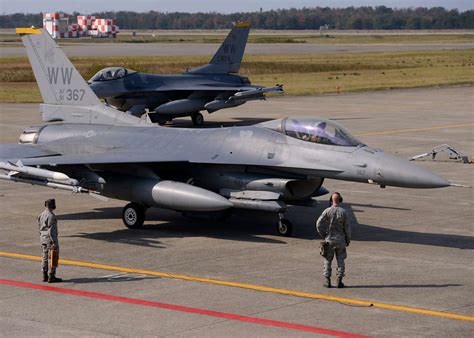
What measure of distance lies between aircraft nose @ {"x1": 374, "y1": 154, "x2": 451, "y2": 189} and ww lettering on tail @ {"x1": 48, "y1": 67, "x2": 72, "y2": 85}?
27.9ft

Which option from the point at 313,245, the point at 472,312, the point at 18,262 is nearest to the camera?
the point at 472,312

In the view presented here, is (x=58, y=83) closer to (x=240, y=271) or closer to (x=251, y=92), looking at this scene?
(x=240, y=271)

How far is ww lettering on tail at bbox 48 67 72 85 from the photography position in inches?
885

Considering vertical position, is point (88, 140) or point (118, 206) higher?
point (88, 140)

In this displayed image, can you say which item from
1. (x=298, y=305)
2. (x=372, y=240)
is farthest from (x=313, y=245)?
(x=298, y=305)

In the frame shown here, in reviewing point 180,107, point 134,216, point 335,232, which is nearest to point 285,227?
point 134,216

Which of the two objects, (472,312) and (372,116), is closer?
(472,312)

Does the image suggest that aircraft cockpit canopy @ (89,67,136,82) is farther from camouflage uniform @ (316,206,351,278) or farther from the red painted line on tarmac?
camouflage uniform @ (316,206,351,278)

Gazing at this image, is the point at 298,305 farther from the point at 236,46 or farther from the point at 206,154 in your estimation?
the point at 236,46

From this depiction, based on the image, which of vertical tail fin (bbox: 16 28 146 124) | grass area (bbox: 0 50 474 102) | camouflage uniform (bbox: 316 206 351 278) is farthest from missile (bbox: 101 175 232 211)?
grass area (bbox: 0 50 474 102)

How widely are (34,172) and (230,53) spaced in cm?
2627

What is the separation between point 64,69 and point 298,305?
11037mm

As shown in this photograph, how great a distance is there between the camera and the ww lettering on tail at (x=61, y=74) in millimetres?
22484

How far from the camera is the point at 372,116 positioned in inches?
1724
